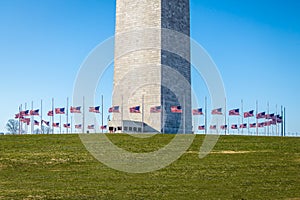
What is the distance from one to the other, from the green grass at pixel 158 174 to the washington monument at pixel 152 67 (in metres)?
16.4

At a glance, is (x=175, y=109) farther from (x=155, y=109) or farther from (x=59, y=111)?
(x=59, y=111)

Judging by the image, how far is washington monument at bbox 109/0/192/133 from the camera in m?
54.3

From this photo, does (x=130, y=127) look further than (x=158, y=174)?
Yes

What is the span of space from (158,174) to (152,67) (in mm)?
30048

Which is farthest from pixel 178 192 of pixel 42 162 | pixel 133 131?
pixel 133 131

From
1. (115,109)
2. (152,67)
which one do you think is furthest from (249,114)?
(115,109)

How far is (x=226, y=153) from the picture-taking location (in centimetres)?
3170

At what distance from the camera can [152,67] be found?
179 ft

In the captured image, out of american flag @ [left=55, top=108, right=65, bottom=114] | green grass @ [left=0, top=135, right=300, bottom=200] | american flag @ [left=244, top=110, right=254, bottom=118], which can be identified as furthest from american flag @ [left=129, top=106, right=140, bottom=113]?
american flag @ [left=244, top=110, right=254, bottom=118]

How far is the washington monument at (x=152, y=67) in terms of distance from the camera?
54.3 metres

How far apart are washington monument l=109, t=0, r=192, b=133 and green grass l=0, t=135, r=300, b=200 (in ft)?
53.8

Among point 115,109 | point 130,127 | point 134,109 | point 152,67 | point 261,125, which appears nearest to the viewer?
point 134,109

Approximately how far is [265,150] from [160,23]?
24470mm

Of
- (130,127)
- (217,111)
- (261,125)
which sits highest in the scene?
(217,111)
